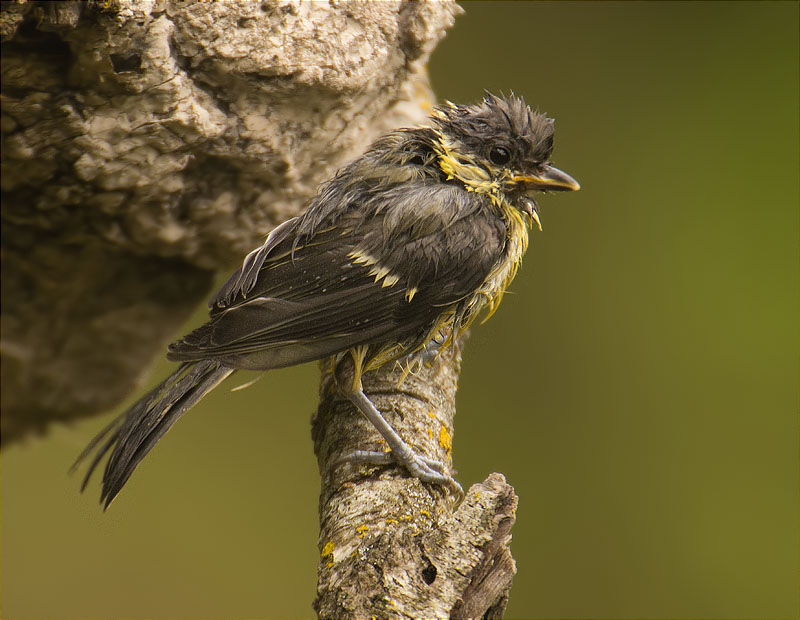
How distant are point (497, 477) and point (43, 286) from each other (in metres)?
1.39

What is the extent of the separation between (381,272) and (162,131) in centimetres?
56

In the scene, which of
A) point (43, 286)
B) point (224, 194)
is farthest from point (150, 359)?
point (224, 194)

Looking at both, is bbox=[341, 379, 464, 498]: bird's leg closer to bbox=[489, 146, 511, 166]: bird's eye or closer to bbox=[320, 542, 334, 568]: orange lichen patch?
bbox=[320, 542, 334, 568]: orange lichen patch

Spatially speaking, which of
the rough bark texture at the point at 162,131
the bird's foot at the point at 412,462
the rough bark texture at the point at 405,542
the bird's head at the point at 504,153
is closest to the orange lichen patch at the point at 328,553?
the rough bark texture at the point at 405,542

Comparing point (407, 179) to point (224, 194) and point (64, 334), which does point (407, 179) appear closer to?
point (224, 194)

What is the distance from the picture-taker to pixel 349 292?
1.41 metres

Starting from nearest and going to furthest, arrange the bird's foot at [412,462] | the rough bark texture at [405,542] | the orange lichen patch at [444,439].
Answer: the rough bark texture at [405,542] < the bird's foot at [412,462] < the orange lichen patch at [444,439]

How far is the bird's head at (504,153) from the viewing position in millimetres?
1543

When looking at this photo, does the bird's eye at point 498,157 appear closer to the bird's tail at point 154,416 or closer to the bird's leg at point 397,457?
the bird's leg at point 397,457

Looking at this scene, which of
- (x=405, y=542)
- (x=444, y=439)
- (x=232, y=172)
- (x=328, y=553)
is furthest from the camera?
(x=232, y=172)

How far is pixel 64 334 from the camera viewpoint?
2.18 metres

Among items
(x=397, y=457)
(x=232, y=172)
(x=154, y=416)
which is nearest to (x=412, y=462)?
(x=397, y=457)

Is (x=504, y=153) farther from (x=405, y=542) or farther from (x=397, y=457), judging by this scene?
(x=405, y=542)

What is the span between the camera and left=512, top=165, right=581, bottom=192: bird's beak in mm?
1549
